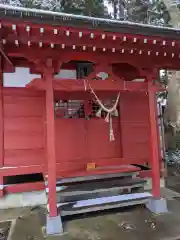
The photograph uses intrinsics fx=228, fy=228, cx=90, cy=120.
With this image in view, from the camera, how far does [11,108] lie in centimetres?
518

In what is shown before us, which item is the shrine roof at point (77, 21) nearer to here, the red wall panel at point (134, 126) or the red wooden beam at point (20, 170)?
the red wall panel at point (134, 126)

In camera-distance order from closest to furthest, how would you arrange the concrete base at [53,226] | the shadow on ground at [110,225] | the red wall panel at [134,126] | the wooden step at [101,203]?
the shadow on ground at [110,225]
the concrete base at [53,226]
the wooden step at [101,203]
the red wall panel at [134,126]

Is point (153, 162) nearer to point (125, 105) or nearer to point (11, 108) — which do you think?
point (125, 105)

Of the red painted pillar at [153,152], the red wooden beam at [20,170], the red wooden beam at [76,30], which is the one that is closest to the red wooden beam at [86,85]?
the red painted pillar at [153,152]

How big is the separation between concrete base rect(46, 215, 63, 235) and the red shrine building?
15 millimetres

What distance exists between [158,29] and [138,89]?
3.78ft

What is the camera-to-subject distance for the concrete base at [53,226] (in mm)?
3681

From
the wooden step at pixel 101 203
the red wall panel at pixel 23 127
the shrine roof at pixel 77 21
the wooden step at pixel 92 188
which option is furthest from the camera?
the red wall panel at pixel 23 127

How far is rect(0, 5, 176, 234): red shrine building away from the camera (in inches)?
142

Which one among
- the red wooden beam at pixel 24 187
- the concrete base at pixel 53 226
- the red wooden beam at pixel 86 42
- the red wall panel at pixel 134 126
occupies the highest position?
the red wooden beam at pixel 86 42

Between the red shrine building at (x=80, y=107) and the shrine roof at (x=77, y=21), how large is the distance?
0.04 feet

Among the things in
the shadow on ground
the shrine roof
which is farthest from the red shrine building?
the shadow on ground

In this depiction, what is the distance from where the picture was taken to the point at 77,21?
3439 millimetres

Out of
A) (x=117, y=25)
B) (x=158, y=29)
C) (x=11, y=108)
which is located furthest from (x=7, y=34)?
(x=158, y=29)
